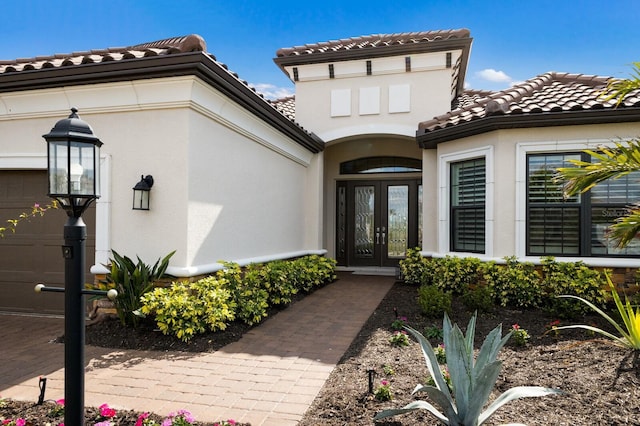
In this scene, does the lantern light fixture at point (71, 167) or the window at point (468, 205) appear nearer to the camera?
the lantern light fixture at point (71, 167)

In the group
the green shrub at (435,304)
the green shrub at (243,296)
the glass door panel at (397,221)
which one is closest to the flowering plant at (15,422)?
the green shrub at (243,296)

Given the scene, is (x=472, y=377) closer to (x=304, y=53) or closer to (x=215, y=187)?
(x=215, y=187)

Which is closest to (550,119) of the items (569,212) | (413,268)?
(569,212)

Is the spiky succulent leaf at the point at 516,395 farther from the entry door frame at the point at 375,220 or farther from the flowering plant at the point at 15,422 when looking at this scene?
the entry door frame at the point at 375,220

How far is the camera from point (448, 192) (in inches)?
353

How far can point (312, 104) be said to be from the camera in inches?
446

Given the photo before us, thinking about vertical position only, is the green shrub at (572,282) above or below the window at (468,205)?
below

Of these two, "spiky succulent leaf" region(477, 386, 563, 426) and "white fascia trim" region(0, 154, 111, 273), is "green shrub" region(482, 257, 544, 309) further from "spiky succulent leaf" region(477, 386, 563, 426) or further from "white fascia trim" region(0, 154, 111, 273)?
"white fascia trim" region(0, 154, 111, 273)

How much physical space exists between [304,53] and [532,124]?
6237 millimetres

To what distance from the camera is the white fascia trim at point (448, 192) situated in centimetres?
783

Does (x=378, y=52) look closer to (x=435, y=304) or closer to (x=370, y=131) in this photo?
(x=370, y=131)

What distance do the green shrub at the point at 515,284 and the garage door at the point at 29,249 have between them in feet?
21.7

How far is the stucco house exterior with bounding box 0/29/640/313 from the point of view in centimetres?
577

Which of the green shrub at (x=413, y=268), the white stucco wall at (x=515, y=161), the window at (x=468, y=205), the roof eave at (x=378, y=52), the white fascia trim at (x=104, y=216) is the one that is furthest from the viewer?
the roof eave at (x=378, y=52)
